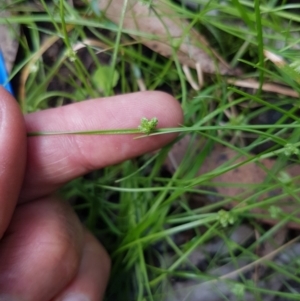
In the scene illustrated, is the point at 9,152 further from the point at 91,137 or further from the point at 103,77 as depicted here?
the point at 103,77

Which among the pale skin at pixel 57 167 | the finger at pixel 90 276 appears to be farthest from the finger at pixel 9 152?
the finger at pixel 90 276

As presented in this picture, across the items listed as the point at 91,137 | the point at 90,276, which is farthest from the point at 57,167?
the point at 90,276

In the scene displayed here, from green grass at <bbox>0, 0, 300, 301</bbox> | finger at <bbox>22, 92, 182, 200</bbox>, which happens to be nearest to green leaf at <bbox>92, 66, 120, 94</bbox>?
green grass at <bbox>0, 0, 300, 301</bbox>

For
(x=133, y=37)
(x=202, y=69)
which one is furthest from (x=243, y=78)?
(x=133, y=37)

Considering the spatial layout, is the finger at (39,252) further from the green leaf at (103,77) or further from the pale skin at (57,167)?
the green leaf at (103,77)

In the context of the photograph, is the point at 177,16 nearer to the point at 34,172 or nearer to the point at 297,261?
the point at 34,172

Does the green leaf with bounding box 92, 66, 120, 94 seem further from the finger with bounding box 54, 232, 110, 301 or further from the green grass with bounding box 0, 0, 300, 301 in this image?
the finger with bounding box 54, 232, 110, 301
